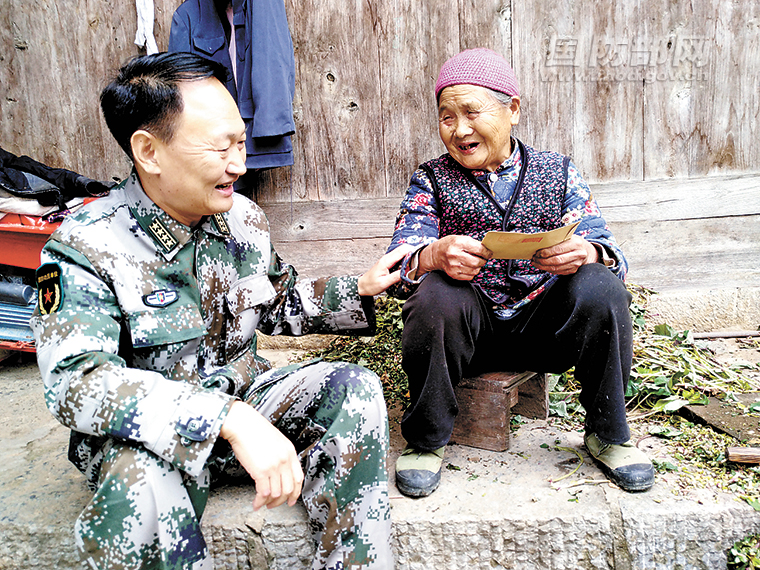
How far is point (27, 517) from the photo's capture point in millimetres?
1779

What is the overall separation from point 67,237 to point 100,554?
782mm

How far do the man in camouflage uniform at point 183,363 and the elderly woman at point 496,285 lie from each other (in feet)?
0.75

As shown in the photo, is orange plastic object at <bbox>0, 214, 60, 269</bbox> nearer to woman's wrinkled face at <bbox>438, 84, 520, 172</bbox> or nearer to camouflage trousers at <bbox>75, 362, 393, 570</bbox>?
camouflage trousers at <bbox>75, 362, 393, 570</bbox>

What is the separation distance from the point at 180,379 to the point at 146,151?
0.63m

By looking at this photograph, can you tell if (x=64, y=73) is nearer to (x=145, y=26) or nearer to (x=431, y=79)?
(x=145, y=26)

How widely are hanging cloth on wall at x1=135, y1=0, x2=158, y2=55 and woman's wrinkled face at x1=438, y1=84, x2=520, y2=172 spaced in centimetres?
197

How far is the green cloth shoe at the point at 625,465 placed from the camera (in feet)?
5.82

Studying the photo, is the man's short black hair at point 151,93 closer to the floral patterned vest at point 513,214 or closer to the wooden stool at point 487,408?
the floral patterned vest at point 513,214

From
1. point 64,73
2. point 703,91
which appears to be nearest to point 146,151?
point 64,73

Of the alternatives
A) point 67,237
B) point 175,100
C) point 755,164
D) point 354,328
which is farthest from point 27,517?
point 755,164

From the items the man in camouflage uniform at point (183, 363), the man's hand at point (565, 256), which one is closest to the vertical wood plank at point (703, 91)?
the man's hand at point (565, 256)

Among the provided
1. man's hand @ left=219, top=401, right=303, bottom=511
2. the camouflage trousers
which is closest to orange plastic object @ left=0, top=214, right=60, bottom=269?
the camouflage trousers

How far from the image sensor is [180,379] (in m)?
1.63

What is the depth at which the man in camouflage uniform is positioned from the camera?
134cm
